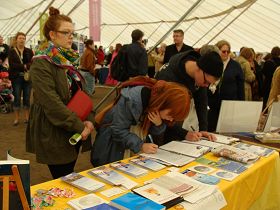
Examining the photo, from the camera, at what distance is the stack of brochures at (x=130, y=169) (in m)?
1.63

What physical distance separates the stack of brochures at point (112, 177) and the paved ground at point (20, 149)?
1646 mm

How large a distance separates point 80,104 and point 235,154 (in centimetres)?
96

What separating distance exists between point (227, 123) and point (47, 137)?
55.4 inches

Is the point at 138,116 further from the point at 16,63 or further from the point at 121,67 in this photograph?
the point at 16,63

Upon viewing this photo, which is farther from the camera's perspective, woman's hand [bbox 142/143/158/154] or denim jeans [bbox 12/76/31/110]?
denim jeans [bbox 12/76/31/110]

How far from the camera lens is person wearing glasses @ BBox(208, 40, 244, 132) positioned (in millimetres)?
3324

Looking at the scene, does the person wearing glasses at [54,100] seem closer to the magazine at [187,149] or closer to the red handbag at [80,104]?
the red handbag at [80,104]

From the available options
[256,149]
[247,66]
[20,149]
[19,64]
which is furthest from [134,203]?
[19,64]

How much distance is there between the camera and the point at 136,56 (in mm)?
4871

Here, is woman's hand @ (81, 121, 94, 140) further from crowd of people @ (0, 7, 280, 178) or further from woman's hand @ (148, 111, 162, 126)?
woman's hand @ (148, 111, 162, 126)

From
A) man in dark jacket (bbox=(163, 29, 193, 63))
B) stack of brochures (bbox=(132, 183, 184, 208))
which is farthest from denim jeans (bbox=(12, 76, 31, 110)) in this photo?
stack of brochures (bbox=(132, 183, 184, 208))

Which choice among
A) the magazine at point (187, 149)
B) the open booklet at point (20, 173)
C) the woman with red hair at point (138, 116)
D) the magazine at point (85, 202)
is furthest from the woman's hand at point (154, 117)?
the open booklet at point (20, 173)

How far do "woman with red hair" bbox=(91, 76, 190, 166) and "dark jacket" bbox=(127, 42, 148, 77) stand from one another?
2.93 meters

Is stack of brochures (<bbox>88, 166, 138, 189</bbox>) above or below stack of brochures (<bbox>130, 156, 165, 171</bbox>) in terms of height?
below
